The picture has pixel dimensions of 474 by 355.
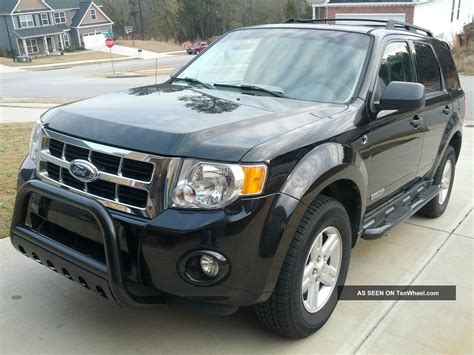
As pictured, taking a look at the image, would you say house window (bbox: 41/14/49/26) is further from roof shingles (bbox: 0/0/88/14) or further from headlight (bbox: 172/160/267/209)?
headlight (bbox: 172/160/267/209)

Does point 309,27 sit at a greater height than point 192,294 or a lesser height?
greater

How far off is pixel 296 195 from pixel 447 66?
3.27m

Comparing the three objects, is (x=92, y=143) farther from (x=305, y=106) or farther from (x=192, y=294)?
(x=305, y=106)

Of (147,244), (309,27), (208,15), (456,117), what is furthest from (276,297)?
(208,15)

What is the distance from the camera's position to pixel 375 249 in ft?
14.2

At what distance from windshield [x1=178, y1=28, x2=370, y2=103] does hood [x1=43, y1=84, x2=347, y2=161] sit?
0.25 metres

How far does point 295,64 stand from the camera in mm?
3670

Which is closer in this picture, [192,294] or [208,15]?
[192,294]

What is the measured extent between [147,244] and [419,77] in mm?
3023

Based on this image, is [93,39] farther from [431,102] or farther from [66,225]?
[66,225]

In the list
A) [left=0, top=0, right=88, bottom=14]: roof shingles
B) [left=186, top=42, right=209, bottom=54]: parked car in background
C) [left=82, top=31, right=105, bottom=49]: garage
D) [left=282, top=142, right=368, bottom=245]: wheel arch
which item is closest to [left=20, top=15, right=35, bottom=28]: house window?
[left=0, top=0, right=88, bottom=14]: roof shingles

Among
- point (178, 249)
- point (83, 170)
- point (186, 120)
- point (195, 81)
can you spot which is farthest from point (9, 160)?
point (178, 249)

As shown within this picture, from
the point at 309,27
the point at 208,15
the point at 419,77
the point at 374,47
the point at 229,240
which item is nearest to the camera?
the point at 229,240

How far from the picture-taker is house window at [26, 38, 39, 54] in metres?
61.7
